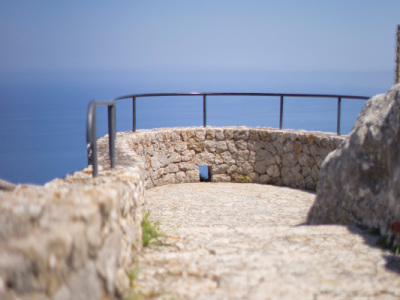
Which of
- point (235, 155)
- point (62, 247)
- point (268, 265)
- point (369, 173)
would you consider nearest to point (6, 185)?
point (62, 247)

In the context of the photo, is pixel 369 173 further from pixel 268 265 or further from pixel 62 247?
pixel 62 247

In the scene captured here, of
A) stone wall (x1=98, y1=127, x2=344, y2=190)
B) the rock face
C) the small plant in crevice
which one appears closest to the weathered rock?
the small plant in crevice

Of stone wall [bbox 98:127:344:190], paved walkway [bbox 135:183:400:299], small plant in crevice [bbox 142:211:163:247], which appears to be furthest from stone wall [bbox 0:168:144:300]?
stone wall [bbox 98:127:344:190]

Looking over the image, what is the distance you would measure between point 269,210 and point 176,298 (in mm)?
4681

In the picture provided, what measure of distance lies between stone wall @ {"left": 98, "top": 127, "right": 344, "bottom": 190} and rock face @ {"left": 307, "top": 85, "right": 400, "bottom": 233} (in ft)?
12.6

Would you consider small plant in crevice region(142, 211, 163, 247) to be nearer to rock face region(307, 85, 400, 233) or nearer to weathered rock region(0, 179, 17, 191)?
weathered rock region(0, 179, 17, 191)

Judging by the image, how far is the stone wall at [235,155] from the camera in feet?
29.1

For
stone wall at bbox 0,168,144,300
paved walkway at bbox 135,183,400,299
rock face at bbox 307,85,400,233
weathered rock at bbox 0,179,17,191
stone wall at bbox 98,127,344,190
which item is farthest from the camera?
stone wall at bbox 98,127,344,190

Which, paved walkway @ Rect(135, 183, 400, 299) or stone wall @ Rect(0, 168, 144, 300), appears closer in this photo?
stone wall @ Rect(0, 168, 144, 300)

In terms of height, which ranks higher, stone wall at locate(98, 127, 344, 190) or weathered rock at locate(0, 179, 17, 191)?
weathered rock at locate(0, 179, 17, 191)

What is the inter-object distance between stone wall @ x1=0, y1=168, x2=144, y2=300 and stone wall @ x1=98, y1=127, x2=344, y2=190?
6126 mm

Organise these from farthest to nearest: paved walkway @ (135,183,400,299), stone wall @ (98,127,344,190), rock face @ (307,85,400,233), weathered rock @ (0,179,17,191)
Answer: stone wall @ (98,127,344,190) → rock face @ (307,85,400,233) → weathered rock @ (0,179,17,191) → paved walkway @ (135,183,400,299)

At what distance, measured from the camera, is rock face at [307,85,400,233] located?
399 centimetres

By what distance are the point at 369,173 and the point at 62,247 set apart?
10.4 ft
